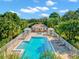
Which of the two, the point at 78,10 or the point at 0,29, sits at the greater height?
the point at 78,10

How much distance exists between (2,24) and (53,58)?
1644cm

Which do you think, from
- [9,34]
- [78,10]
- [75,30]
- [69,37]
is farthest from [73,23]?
[78,10]

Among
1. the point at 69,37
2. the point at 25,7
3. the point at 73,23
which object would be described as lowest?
the point at 69,37

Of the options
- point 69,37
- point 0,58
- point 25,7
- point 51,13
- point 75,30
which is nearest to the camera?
point 0,58

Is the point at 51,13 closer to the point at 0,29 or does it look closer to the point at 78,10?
the point at 78,10

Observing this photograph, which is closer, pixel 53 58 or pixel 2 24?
pixel 53 58

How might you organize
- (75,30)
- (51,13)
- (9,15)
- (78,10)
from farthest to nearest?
1. (51,13)
2. (78,10)
3. (9,15)
4. (75,30)

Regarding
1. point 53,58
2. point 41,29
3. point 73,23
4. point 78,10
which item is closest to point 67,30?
point 73,23

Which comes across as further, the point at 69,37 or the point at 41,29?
the point at 41,29

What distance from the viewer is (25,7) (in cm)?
5528

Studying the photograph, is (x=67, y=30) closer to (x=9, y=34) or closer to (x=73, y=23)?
(x=73, y=23)

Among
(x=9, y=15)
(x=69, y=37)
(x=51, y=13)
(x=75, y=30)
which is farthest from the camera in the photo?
(x=51, y=13)

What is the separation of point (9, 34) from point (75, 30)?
787 cm

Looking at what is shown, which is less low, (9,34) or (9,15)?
(9,15)
